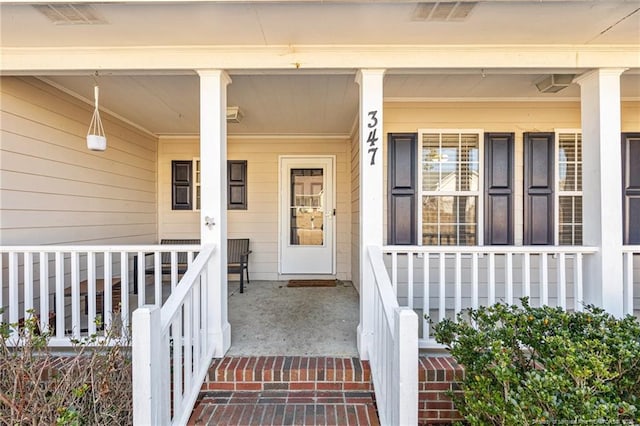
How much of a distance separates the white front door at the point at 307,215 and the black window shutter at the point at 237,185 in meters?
0.61

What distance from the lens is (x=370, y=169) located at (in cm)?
258

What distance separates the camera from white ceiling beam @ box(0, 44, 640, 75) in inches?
98.0

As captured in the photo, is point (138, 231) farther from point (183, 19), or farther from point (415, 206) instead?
point (415, 206)

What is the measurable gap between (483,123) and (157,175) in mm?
4785

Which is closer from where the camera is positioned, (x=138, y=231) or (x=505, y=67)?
(x=505, y=67)

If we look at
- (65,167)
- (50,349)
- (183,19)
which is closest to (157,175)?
(65,167)

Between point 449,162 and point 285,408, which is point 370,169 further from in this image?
point 285,408

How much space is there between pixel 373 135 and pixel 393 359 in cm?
163

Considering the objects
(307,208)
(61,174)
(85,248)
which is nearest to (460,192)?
(307,208)

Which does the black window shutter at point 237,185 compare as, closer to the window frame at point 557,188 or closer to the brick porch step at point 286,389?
the brick porch step at point 286,389

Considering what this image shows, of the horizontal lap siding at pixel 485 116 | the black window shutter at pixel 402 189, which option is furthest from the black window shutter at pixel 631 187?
the black window shutter at pixel 402 189

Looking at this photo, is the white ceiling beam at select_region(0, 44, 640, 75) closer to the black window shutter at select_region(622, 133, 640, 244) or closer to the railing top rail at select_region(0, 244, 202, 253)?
the railing top rail at select_region(0, 244, 202, 253)

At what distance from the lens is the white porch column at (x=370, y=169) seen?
2.54m

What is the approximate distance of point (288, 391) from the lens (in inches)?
90.1
